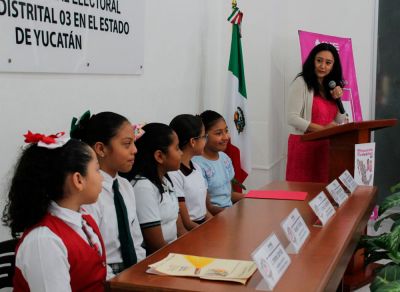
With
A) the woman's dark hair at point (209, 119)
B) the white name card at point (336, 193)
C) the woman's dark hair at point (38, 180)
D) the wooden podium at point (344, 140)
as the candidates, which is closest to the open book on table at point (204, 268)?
the woman's dark hair at point (38, 180)

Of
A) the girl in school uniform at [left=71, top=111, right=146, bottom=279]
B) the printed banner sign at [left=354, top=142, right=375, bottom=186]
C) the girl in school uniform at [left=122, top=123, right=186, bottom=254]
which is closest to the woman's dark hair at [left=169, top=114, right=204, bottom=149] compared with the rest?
the girl in school uniform at [left=122, top=123, right=186, bottom=254]

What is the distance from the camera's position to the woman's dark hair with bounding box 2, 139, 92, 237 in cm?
169

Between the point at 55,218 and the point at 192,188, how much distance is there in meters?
1.19

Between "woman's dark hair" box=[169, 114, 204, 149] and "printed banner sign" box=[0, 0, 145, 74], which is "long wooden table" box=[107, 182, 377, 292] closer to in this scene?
"woman's dark hair" box=[169, 114, 204, 149]

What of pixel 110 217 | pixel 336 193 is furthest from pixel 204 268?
pixel 336 193

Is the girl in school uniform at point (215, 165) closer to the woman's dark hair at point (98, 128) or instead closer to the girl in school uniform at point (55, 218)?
the woman's dark hair at point (98, 128)

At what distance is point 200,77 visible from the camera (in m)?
4.32

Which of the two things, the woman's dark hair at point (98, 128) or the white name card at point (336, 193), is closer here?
the woman's dark hair at point (98, 128)

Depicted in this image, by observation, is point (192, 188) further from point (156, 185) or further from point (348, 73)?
point (348, 73)

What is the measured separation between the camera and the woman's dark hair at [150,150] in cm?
244

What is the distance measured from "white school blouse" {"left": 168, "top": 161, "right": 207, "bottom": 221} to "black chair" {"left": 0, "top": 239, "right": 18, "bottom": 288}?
0.92 m

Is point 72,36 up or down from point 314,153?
up

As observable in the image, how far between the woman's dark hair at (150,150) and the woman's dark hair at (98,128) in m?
0.28

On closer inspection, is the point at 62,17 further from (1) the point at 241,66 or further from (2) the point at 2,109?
(1) the point at 241,66
